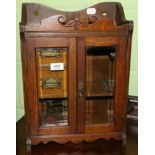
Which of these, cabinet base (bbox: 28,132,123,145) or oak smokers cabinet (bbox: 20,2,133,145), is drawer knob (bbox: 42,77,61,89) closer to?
oak smokers cabinet (bbox: 20,2,133,145)

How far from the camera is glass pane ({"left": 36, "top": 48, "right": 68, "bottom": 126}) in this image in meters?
1.07

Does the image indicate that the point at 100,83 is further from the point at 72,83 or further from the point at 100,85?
the point at 72,83

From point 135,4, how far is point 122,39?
0.39 metres

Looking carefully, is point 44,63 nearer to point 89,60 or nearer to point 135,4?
point 89,60

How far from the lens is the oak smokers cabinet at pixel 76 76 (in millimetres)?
1016

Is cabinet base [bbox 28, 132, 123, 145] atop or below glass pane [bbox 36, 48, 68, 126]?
below

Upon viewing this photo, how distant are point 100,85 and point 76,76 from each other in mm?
146

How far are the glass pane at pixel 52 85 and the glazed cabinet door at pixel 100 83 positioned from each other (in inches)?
2.9

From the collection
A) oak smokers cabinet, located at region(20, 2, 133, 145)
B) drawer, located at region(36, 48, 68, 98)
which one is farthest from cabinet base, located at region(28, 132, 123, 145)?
drawer, located at region(36, 48, 68, 98)

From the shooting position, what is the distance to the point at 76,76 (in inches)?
42.3
